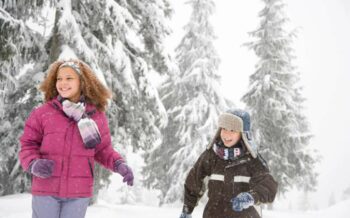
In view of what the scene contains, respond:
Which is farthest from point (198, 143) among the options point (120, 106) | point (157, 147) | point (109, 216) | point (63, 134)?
point (63, 134)

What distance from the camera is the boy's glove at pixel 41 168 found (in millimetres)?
3279

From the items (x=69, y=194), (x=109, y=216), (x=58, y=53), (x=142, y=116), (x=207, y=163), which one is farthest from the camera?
(x=142, y=116)

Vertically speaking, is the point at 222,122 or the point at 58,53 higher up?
the point at 58,53

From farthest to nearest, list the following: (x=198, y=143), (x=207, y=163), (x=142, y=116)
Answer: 1. (x=198, y=143)
2. (x=142, y=116)
3. (x=207, y=163)

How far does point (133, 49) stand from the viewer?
11.8m

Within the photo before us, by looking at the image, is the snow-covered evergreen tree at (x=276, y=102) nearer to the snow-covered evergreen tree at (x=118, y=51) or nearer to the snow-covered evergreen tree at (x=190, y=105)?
the snow-covered evergreen tree at (x=190, y=105)

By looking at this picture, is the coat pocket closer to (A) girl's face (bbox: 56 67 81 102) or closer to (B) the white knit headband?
(A) girl's face (bbox: 56 67 81 102)

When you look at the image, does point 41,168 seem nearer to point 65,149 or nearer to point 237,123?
point 65,149

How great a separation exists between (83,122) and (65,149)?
27 centimetres

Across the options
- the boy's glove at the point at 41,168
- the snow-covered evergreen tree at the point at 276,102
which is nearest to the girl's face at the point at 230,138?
the boy's glove at the point at 41,168

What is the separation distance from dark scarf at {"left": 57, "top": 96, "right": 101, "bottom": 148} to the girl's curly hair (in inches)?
10.3

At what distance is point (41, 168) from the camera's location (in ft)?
10.8

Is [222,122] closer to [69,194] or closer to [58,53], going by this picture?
[69,194]

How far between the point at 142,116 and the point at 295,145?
12.7 m
